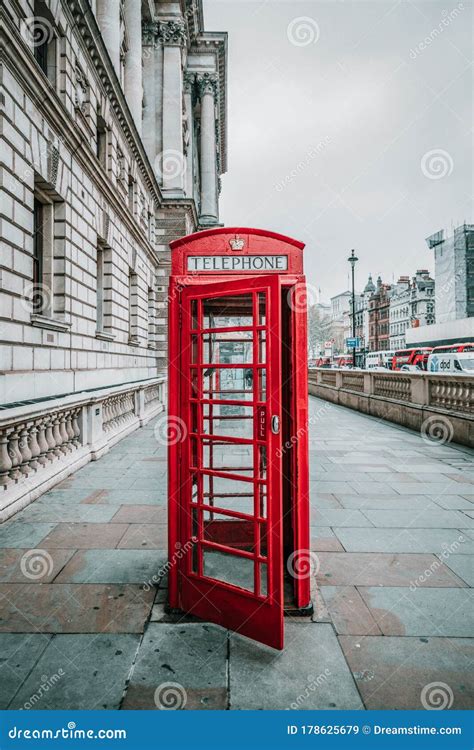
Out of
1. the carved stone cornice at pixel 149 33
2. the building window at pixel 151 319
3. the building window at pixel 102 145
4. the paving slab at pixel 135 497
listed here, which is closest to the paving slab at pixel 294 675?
the paving slab at pixel 135 497

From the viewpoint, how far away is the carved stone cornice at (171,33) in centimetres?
2561

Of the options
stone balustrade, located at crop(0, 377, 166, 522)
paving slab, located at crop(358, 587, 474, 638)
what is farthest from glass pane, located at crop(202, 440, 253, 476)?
paving slab, located at crop(358, 587, 474, 638)

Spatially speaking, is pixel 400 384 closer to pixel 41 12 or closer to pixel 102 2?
pixel 41 12

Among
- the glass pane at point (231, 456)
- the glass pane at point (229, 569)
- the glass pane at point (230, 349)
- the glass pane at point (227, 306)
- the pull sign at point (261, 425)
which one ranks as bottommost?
the glass pane at point (229, 569)

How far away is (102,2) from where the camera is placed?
14.5 meters

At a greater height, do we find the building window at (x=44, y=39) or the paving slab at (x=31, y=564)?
→ the building window at (x=44, y=39)

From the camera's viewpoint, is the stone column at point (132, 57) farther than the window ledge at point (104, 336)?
Yes

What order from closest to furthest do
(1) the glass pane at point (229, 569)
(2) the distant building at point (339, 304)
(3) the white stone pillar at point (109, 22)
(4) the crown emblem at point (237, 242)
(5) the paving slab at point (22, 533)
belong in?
(4) the crown emblem at point (237, 242) < (1) the glass pane at point (229, 569) < (5) the paving slab at point (22, 533) < (3) the white stone pillar at point (109, 22) < (2) the distant building at point (339, 304)

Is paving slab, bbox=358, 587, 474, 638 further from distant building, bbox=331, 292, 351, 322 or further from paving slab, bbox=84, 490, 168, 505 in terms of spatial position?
distant building, bbox=331, 292, 351, 322

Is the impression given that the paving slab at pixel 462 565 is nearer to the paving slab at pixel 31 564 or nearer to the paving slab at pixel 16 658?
the paving slab at pixel 16 658

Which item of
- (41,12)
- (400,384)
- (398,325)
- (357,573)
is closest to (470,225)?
(398,325)

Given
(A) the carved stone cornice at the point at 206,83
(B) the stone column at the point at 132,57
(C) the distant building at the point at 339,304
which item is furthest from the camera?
(C) the distant building at the point at 339,304

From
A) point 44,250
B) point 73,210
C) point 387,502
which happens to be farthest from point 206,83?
point 387,502

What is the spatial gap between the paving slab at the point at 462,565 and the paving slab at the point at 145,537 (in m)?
2.79
